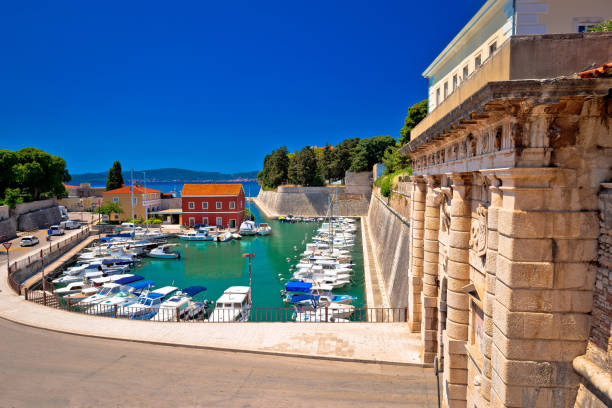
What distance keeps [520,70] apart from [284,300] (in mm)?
21913

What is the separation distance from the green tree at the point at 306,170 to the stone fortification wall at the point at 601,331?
71.8m

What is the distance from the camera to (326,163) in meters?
84.6

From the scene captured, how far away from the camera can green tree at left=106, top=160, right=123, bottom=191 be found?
67.8 m

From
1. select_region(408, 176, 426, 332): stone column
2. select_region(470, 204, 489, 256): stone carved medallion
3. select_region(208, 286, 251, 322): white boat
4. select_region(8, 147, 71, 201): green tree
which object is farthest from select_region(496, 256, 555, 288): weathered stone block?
select_region(8, 147, 71, 201): green tree

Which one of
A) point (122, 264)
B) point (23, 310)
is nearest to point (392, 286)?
point (23, 310)

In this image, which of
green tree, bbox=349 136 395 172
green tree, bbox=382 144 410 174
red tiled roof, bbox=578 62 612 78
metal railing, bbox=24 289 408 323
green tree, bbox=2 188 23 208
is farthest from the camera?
green tree, bbox=349 136 395 172

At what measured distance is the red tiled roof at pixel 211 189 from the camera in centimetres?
5388

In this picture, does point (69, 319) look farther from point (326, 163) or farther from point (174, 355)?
point (326, 163)

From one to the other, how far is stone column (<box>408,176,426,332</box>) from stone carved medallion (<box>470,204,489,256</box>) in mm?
5022


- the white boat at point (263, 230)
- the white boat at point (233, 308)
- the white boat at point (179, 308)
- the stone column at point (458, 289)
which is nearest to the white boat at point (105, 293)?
the white boat at point (179, 308)

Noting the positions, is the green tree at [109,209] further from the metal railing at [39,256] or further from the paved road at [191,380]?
the paved road at [191,380]

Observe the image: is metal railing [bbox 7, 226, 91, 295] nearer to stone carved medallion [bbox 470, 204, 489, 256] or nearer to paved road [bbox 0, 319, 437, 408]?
paved road [bbox 0, 319, 437, 408]

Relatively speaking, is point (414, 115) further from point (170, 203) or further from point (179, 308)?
point (170, 203)

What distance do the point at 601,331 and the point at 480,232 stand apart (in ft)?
8.60
